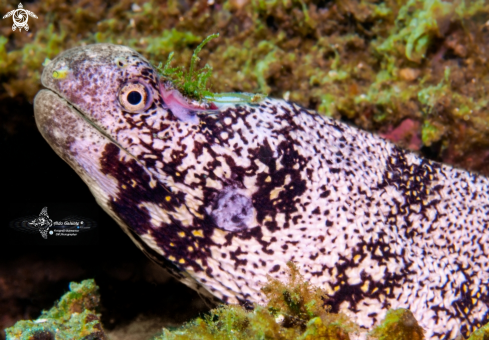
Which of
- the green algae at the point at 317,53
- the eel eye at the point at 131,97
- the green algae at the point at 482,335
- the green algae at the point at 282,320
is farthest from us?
the green algae at the point at 317,53

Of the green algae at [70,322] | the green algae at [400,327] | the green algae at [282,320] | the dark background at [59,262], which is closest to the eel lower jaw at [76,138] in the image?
the green algae at [70,322]

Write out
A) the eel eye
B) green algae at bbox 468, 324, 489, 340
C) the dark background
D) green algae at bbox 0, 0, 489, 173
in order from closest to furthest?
1. green algae at bbox 468, 324, 489, 340
2. the eel eye
3. the dark background
4. green algae at bbox 0, 0, 489, 173

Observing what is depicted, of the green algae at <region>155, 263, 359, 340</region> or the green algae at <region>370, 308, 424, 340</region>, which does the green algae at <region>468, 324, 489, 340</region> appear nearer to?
the green algae at <region>370, 308, 424, 340</region>

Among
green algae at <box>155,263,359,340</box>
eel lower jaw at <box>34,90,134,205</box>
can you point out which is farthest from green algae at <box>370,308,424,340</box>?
eel lower jaw at <box>34,90,134,205</box>

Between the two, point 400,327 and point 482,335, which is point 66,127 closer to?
point 400,327

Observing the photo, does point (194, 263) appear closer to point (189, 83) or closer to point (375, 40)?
point (189, 83)

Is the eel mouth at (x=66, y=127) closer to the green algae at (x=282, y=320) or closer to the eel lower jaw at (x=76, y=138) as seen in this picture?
the eel lower jaw at (x=76, y=138)

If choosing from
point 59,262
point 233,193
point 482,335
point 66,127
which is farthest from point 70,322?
point 482,335
